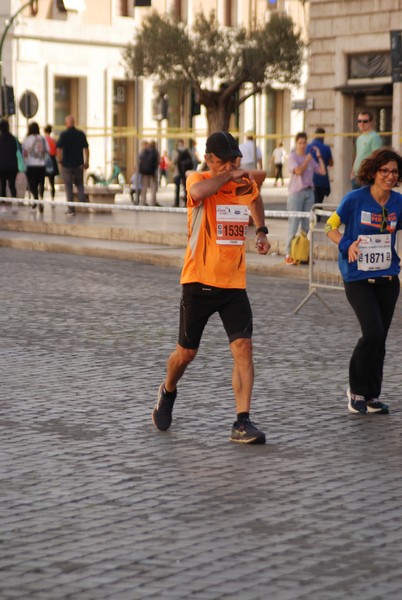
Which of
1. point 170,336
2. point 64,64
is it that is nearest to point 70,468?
point 170,336

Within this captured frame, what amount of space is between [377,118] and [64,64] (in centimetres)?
2524

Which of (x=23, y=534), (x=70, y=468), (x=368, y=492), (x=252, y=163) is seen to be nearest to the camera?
(x=23, y=534)

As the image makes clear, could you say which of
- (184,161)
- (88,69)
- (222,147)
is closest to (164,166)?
(88,69)

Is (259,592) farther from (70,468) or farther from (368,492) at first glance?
(70,468)

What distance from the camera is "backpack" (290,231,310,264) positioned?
60.6 feet

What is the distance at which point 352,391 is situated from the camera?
911 cm

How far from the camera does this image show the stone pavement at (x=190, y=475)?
5.44 meters

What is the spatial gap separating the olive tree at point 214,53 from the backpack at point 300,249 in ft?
97.5

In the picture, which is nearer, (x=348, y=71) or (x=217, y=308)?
→ (x=217, y=308)

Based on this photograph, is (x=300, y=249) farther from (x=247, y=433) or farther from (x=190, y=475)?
(x=190, y=475)

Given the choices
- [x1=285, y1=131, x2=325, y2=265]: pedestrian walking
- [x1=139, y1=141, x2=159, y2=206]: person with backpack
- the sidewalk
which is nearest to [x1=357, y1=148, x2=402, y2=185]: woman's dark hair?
the sidewalk

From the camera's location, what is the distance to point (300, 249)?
18.7 metres

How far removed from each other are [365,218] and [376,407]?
3.65ft

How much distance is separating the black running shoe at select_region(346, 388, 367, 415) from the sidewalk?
9279 mm
